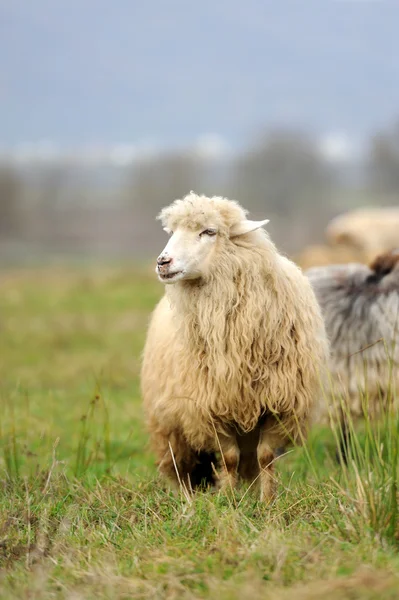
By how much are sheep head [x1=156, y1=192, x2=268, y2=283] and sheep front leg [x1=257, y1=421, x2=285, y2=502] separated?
1002mm

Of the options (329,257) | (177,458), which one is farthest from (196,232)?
(329,257)

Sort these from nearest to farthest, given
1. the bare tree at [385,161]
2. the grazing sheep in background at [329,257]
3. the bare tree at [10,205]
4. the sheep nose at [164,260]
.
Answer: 1. the sheep nose at [164,260]
2. the grazing sheep in background at [329,257]
3. the bare tree at [385,161]
4. the bare tree at [10,205]

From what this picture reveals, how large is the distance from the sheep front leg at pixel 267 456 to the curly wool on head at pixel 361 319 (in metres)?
1.39

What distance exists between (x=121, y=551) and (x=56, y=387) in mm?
7190

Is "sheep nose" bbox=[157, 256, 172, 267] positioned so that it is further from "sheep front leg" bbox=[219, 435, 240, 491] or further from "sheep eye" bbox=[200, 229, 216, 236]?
"sheep front leg" bbox=[219, 435, 240, 491]

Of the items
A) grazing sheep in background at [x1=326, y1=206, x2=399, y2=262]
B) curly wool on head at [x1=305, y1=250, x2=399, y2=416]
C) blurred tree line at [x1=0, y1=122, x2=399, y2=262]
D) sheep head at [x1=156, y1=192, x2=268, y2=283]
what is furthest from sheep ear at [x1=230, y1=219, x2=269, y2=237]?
blurred tree line at [x1=0, y1=122, x2=399, y2=262]

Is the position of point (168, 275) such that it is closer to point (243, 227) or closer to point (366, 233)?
point (243, 227)

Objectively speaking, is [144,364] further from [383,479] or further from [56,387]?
[56,387]

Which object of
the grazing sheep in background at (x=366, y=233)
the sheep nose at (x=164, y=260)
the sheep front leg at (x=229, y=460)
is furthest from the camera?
the grazing sheep in background at (x=366, y=233)

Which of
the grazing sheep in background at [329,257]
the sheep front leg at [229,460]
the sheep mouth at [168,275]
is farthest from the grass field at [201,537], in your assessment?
the grazing sheep in background at [329,257]

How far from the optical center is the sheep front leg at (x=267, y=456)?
474 cm

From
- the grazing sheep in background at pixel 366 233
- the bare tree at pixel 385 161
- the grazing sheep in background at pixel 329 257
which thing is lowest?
the grazing sheep in background at pixel 329 257

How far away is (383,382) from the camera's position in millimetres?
6211

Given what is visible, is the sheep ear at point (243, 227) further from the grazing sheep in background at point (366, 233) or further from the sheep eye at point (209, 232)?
the grazing sheep in background at point (366, 233)
